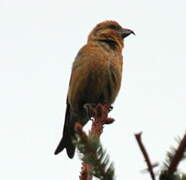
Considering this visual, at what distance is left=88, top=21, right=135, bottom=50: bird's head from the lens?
17.5 ft

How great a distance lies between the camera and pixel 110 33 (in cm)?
552

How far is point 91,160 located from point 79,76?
3458mm

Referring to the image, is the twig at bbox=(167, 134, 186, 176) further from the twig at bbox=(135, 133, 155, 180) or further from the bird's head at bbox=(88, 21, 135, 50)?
the bird's head at bbox=(88, 21, 135, 50)

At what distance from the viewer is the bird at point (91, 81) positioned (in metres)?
4.46

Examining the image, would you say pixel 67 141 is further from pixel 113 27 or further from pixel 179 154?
pixel 179 154

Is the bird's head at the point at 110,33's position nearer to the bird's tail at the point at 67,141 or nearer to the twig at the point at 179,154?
the bird's tail at the point at 67,141

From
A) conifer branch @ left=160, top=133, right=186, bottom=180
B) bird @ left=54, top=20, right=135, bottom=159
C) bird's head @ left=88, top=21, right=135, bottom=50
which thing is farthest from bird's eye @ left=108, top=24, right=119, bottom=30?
conifer branch @ left=160, top=133, right=186, bottom=180

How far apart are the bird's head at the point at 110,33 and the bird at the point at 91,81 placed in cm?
17

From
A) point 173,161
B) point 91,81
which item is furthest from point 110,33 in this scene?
point 173,161

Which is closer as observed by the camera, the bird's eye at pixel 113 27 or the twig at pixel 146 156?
the twig at pixel 146 156

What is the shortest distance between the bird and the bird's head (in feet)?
0.55

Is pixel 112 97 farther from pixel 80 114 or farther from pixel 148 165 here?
pixel 148 165

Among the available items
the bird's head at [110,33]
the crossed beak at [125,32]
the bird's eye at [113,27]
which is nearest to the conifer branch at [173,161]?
the bird's head at [110,33]

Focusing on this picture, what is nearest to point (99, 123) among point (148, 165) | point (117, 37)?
point (148, 165)
